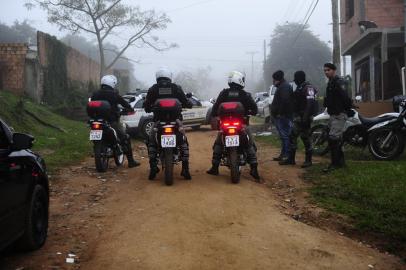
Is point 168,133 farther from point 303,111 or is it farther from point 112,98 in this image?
point 303,111

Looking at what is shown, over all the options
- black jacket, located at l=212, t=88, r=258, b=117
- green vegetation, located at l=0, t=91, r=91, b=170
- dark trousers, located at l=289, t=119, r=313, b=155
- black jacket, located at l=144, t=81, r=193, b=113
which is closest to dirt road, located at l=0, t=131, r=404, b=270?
→ black jacket, located at l=212, t=88, r=258, b=117

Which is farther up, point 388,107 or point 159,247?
point 388,107

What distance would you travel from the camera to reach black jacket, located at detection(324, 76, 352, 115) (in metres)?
8.80

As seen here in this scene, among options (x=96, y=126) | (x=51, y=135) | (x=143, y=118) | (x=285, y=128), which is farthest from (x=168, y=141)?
(x=143, y=118)

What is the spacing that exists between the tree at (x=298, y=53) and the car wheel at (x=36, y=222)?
5360 centimetres

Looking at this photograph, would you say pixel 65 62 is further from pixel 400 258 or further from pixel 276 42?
pixel 276 42

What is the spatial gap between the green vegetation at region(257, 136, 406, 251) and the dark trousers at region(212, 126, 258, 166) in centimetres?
108

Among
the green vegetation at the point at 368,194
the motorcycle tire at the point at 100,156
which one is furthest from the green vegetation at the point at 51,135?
the green vegetation at the point at 368,194

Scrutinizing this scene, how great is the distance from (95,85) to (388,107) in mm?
24533

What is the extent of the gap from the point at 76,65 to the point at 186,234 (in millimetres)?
26323

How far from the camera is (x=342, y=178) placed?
8367mm

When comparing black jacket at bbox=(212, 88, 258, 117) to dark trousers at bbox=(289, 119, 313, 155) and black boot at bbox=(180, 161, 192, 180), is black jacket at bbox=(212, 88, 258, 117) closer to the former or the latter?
black boot at bbox=(180, 161, 192, 180)

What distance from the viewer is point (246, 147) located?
27.2 feet

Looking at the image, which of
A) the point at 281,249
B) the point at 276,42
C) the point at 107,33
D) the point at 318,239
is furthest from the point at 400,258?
the point at 276,42
